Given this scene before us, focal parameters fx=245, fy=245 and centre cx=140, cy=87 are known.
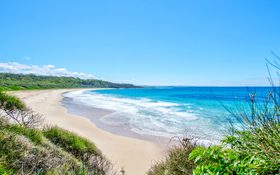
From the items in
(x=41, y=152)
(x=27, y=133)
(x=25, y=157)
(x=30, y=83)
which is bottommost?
(x=41, y=152)

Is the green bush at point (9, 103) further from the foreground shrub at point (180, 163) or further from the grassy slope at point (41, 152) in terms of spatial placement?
the foreground shrub at point (180, 163)

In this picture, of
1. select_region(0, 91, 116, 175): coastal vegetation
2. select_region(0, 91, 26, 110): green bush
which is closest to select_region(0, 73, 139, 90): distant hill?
select_region(0, 91, 26, 110): green bush

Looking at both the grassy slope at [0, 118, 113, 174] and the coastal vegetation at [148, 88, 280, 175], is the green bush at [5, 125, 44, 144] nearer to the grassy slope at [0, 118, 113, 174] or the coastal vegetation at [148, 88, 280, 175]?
the grassy slope at [0, 118, 113, 174]

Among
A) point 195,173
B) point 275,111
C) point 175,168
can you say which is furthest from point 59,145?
point 275,111

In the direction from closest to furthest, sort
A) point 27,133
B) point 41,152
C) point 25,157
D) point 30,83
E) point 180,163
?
point 25,157
point 180,163
point 41,152
point 27,133
point 30,83

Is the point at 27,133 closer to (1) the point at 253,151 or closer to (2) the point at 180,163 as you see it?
(2) the point at 180,163

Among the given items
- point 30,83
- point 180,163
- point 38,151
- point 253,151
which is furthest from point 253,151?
point 30,83

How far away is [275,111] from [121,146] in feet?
37.4

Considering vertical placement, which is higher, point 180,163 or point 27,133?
point 27,133

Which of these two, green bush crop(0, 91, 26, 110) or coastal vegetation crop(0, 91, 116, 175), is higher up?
green bush crop(0, 91, 26, 110)

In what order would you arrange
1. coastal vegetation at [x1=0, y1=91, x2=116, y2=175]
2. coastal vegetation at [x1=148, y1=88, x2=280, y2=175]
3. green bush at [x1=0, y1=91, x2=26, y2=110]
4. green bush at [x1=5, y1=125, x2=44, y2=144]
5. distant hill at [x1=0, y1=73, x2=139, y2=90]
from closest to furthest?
coastal vegetation at [x1=148, y1=88, x2=280, y2=175]
coastal vegetation at [x1=0, y1=91, x2=116, y2=175]
green bush at [x1=5, y1=125, x2=44, y2=144]
green bush at [x1=0, y1=91, x2=26, y2=110]
distant hill at [x1=0, y1=73, x2=139, y2=90]

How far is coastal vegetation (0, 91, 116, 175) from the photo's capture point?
13.6 ft

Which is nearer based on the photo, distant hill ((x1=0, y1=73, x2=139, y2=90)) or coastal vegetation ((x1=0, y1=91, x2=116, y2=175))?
coastal vegetation ((x1=0, y1=91, x2=116, y2=175))

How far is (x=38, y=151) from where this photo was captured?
516 cm
